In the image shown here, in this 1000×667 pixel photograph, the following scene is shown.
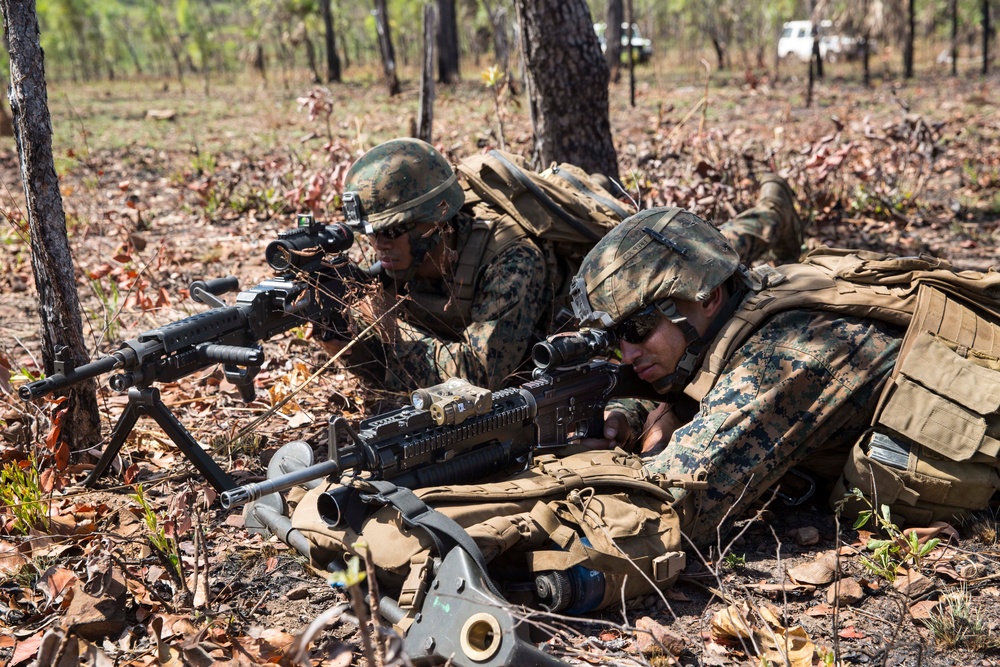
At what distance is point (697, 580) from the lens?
318cm

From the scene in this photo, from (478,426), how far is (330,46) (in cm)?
2145

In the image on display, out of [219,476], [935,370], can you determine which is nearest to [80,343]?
[219,476]

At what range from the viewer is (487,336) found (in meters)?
4.40

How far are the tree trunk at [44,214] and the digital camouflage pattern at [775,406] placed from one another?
255cm

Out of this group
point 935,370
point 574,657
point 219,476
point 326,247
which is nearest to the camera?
point 574,657

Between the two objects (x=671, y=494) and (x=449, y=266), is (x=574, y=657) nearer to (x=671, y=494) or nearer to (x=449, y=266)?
(x=671, y=494)

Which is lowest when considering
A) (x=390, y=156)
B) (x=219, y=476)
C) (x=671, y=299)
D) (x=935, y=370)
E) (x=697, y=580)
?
(x=697, y=580)

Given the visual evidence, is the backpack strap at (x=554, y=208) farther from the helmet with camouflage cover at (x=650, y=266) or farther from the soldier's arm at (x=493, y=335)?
the helmet with camouflage cover at (x=650, y=266)

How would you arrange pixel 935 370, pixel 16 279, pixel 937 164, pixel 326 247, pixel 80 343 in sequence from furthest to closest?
pixel 937 164, pixel 16 279, pixel 326 247, pixel 80 343, pixel 935 370

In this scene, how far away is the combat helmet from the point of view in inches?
133

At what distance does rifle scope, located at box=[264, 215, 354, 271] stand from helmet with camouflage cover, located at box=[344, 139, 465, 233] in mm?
194

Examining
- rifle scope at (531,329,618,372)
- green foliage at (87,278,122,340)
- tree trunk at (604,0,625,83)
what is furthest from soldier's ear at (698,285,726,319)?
tree trunk at (604,0,625,83)

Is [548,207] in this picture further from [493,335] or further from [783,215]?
[783,215]

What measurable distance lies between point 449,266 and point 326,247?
667mm
